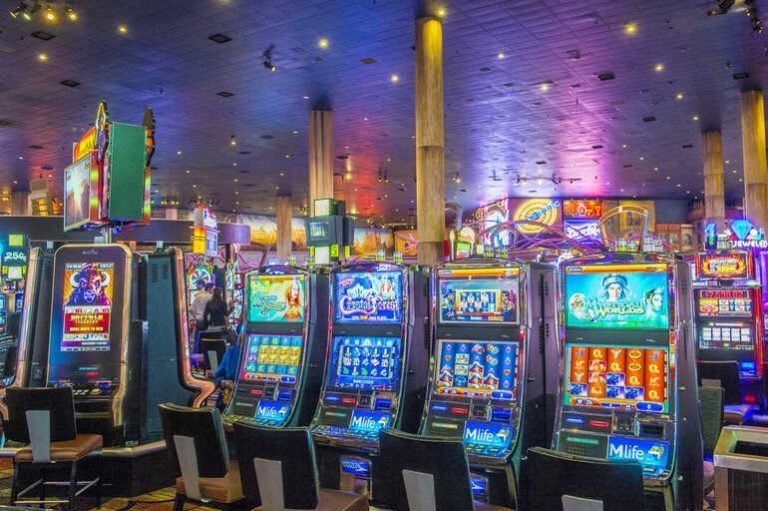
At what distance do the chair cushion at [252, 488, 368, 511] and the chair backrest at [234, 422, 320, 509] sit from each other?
10cm

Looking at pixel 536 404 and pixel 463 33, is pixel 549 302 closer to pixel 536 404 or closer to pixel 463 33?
pixel 536 404

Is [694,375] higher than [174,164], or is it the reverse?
[174,164]

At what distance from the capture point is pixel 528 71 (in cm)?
1012

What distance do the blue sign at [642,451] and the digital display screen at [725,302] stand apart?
4175 mm

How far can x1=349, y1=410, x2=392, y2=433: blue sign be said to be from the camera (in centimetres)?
397

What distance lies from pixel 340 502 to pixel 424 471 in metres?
0.59

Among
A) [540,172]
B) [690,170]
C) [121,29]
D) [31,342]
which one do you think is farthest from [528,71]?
[690,170]

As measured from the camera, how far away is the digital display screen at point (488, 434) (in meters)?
3.46

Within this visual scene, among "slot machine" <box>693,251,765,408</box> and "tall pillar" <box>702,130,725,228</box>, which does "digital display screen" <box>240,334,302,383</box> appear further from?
"tall pillar" <box>702,130,725,228</box>

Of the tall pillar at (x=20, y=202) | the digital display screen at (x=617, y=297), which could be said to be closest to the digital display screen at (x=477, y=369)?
the digital display screen at (x=617, y=297)

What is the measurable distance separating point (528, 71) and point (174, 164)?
413 inches

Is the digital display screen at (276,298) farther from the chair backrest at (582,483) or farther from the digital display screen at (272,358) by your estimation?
the chair backrest at (582,483)

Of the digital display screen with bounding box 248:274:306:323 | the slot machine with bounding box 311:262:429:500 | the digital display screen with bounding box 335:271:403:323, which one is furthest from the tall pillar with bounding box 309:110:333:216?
the slot machine with bounding box 311:262:429:500

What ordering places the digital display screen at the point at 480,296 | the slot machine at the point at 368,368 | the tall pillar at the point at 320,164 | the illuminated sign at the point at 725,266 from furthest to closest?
the tall pillar at the point at 320,164
the illuminated sign at the point at 725,266
the slot machine at the point at 368,368
the digital display screen at the point at 480,296
